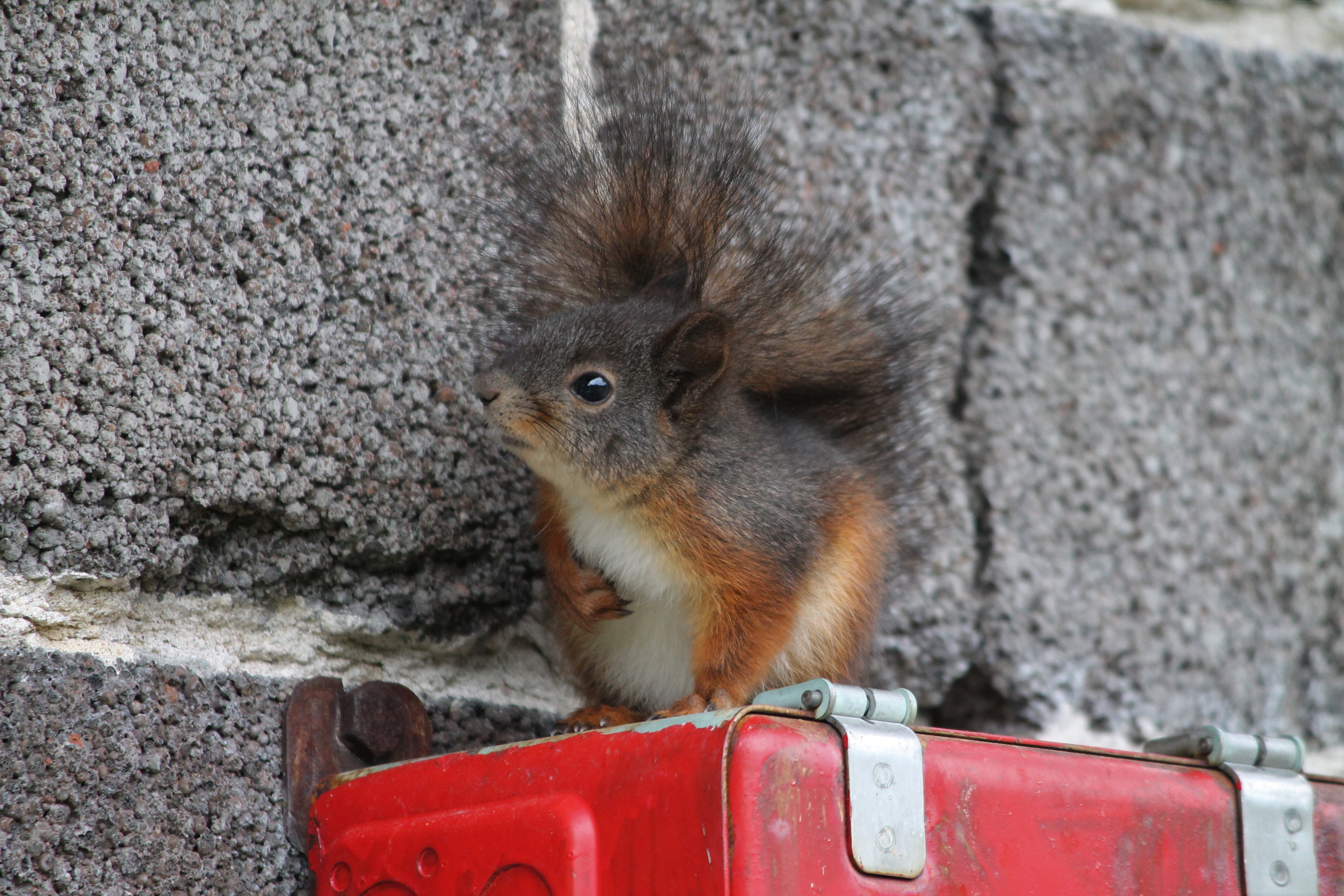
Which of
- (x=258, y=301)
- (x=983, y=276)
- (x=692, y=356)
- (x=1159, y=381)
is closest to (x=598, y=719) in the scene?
(x=692, y=356)

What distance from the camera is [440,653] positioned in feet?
3.76

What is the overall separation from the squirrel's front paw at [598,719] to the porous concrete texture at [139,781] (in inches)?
9.4

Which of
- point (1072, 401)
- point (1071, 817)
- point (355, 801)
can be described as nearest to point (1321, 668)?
point (1072, 401)

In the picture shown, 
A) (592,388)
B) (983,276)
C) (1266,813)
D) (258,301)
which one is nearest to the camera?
(1266,813)

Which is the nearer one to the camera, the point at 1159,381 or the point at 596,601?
the point at 596,601

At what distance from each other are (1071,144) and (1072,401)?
0.31 m

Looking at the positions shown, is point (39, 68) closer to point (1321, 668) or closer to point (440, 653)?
point (440, 653)

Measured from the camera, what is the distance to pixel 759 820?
719 mm

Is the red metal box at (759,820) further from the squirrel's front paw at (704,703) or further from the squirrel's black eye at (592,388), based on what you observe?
the squirrel's black eye at (592,388)

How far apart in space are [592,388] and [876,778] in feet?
1.62

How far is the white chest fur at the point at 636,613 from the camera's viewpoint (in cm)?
112

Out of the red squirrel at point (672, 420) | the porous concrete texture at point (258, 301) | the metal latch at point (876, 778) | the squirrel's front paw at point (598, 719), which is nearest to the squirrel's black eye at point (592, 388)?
the red squirrel at point (672, 420)

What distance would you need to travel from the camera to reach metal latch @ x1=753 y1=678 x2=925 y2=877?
0.76 metres

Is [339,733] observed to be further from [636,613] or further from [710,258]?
[710,258]
